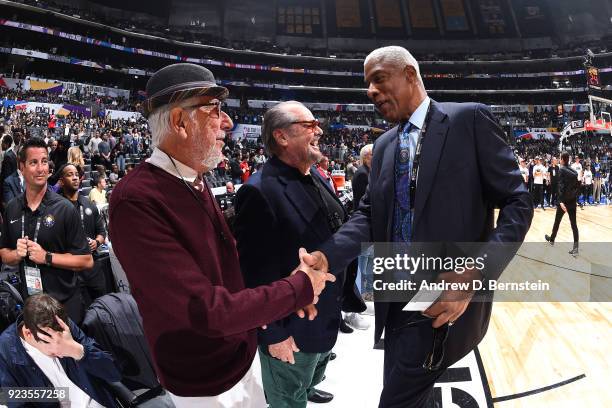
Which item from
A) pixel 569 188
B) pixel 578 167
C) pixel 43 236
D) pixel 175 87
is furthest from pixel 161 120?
pixel 578 167

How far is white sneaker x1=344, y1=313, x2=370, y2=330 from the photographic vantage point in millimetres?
4223

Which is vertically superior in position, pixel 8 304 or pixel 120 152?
pixel 120 152

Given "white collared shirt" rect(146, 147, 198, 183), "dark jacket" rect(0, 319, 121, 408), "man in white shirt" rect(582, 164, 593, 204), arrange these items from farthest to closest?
"man in white shirt" rect(582, 164, 593, 204), "dark jacket" rect(0, 319, 121, 408), "white collared shirt" rect(146, 147, 198, 183)

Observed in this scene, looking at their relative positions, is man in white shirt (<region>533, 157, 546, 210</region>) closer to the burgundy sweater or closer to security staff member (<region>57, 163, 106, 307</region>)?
security staff member (<region>57, 163, 106, 307</region>)

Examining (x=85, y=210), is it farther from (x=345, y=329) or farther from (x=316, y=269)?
(x=316, y=269)

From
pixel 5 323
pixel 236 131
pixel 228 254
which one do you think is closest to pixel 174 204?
pixel 228 254

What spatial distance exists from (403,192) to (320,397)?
1985 millimetres

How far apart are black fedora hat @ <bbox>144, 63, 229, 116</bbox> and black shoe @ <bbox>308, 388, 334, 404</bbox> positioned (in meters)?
2.41

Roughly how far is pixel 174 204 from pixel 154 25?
128ft

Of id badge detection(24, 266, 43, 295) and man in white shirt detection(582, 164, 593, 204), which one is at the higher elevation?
id badge detection(24, 266, 43, 295)

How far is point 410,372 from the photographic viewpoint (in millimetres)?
1449

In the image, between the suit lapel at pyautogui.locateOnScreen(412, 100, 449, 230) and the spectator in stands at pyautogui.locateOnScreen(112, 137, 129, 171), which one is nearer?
the suit lapel at pyautogui.locateOnScreen(412, 100, 449, 230)

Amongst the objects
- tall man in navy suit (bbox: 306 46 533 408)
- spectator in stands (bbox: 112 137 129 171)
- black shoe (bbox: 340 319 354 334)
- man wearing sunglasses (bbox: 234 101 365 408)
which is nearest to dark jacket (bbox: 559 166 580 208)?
black shoe (bbox: 340 319 354 334)

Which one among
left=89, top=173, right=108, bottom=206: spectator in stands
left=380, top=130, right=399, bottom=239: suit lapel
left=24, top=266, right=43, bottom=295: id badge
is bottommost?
left=24, top=266, right=43, bottom=295: id badge
